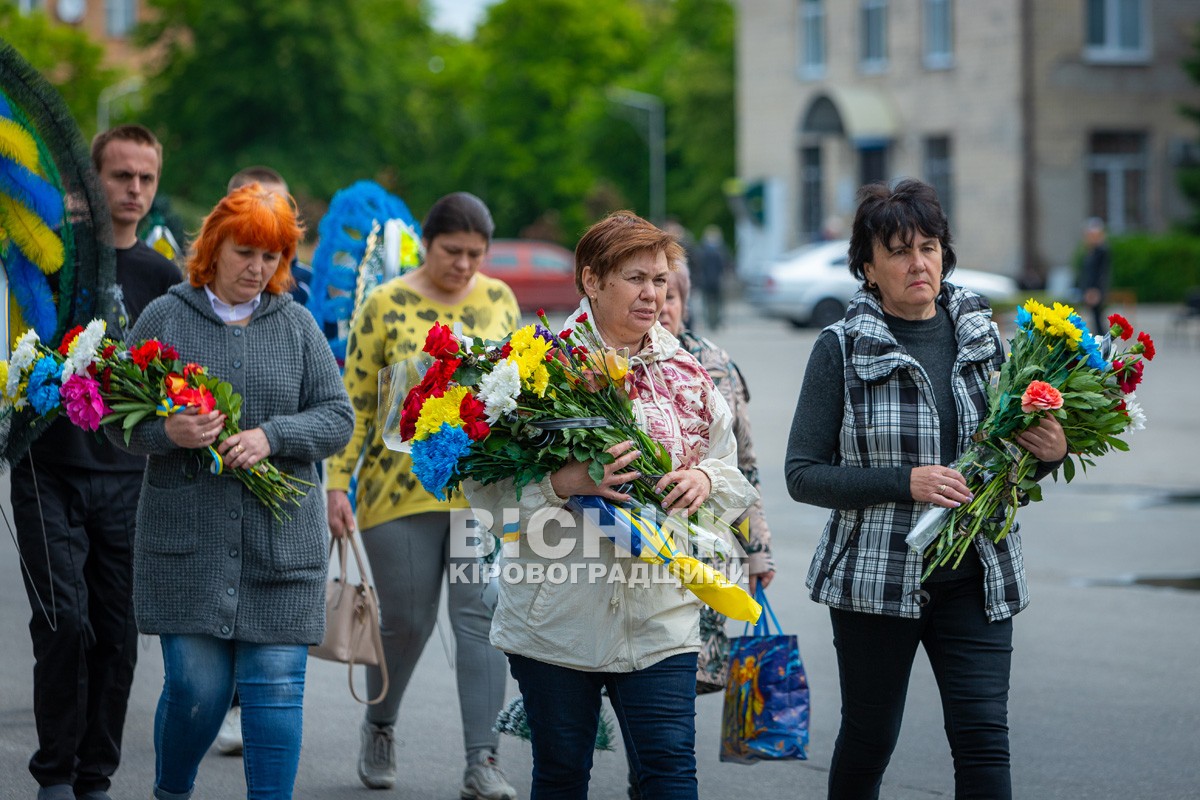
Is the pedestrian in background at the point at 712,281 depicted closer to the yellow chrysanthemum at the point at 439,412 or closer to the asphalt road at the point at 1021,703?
the asphalt road at the point at 1021,703

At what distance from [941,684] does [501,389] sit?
1370 mm

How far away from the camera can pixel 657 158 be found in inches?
2384

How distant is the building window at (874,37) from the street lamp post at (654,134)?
1456cm

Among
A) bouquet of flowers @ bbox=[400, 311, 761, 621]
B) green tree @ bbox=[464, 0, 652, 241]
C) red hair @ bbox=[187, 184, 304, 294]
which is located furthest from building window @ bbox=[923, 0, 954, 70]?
bouquet of flowers @ bbox=[400, 311, 761, 621]

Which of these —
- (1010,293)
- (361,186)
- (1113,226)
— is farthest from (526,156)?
(361,186)

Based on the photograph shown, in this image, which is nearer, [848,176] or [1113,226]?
[1113,226]

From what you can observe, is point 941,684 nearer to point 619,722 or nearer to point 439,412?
point 619,722

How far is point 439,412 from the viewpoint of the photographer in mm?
3969

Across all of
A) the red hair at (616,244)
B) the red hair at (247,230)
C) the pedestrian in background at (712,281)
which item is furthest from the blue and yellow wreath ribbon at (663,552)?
the pedestrian in background at (712,281)

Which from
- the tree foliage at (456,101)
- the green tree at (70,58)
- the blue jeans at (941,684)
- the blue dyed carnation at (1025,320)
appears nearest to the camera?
the blue jeans at (941,684)

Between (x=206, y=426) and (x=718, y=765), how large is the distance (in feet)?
8.31

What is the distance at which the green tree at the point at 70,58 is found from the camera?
179ft

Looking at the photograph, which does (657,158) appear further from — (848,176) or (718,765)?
(718,765)

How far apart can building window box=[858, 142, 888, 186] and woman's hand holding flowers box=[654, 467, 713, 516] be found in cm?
3790
